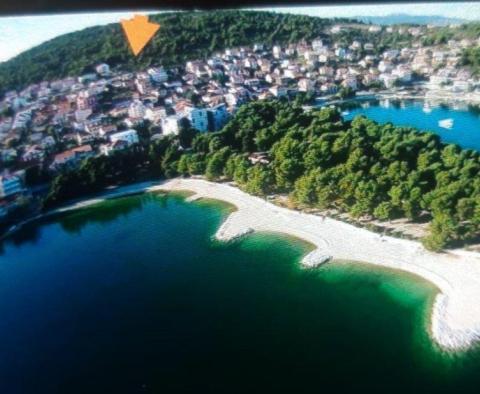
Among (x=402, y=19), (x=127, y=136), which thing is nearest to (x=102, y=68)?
(x=127, y=136)

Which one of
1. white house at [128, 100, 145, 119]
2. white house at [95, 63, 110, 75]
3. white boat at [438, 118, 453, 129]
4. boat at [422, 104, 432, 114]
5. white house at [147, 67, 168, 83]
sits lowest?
boat at [422, 104, 432, 114]

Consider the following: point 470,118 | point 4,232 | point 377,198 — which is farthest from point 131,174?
point 470,118

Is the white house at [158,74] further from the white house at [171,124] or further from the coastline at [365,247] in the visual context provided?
the coastline at [365,247]

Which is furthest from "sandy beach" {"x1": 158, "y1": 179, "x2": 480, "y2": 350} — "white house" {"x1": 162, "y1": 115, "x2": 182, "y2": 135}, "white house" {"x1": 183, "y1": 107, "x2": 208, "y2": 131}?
"white house" {"x1": 183, "y1": 107, "x2": 208, "y2": 131}

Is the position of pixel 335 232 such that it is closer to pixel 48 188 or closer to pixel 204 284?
pixel 204 284

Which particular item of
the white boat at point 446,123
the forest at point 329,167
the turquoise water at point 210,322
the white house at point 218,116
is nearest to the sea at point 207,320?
the turquoise water at point 210,322

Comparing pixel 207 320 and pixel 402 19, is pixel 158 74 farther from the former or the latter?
pixel 402 19

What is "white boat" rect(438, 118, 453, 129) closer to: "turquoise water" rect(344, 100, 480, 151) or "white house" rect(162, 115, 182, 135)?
"turquoise water" rect(344, 100, 480, 151)
